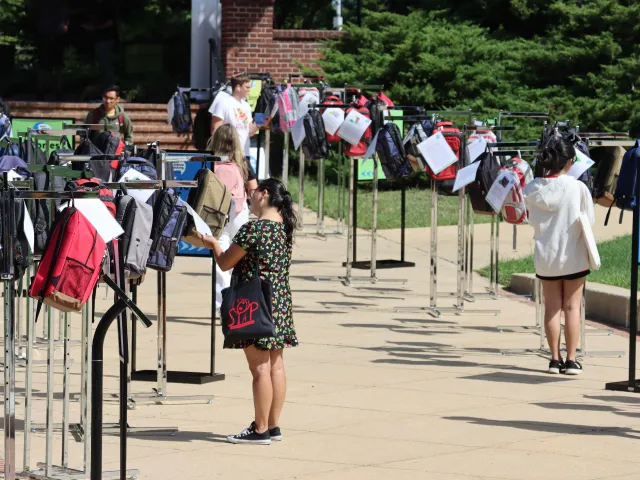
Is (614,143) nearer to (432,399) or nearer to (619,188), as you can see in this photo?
(619,188)

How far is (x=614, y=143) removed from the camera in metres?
10.0

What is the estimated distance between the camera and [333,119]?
1451 cm

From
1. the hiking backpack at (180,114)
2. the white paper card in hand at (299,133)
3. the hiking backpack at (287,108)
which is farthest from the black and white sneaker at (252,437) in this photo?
the hiking backpack at (180,114)

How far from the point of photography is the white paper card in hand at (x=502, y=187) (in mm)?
10961

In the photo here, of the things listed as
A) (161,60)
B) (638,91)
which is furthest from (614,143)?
(161,60)

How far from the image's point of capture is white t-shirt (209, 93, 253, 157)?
14656 mm

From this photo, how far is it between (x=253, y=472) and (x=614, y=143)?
4.23 m

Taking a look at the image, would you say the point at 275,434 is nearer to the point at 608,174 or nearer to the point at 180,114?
the point at 608,174

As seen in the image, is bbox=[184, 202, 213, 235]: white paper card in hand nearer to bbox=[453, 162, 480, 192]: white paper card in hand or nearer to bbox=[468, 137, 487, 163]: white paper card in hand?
bbox=[453, 162, 480, 192]: white paper card in hand

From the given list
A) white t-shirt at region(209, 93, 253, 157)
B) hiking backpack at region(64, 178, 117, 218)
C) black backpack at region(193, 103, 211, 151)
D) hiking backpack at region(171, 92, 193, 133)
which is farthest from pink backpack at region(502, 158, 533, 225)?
hiking backpack at region(171, 92, 193, 133)

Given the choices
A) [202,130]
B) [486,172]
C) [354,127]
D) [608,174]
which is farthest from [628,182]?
[202,130]

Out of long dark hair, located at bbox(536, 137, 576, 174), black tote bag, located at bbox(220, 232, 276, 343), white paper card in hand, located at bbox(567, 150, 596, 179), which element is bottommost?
black tote bag, located at bbox(220, 232, 276, 343)

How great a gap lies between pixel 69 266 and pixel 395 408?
3.17 meters

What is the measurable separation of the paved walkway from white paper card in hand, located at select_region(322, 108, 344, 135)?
2.18 meters
